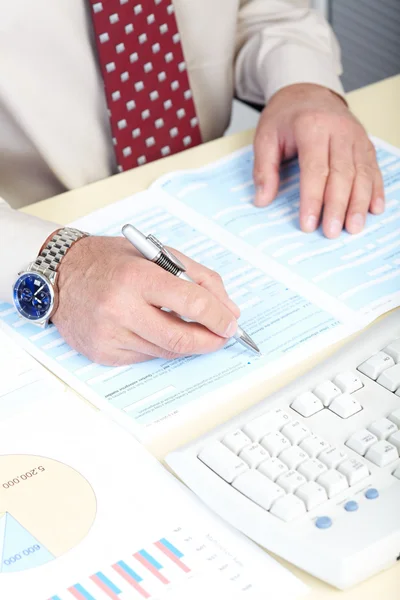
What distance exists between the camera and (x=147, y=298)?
0.78 m

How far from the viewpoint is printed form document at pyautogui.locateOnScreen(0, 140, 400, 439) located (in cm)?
76

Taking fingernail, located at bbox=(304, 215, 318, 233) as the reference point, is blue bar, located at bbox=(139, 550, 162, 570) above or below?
above

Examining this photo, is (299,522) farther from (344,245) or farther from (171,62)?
(171,62)

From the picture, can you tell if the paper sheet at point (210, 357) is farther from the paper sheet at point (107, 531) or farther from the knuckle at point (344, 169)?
the knuckle at point (344, 169)

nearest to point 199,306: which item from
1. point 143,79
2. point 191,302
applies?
point 191,302

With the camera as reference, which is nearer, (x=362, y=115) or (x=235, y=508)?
(x=235, y=508)

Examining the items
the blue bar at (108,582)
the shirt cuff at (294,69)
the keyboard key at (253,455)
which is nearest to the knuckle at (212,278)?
the keyboard key at (253,455)

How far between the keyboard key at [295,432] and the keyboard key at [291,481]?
3 centimetres

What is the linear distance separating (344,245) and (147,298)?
286 millimetres

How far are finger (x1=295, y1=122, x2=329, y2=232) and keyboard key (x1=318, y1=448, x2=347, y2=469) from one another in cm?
41

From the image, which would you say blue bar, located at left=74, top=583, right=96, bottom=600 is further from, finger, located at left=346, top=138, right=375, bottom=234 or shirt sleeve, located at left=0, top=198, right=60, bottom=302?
finger, located at left=346, top=138, right=375, bottom=234

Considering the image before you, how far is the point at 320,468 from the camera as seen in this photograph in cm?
61

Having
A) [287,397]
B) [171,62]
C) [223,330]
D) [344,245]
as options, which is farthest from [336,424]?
[171,62]

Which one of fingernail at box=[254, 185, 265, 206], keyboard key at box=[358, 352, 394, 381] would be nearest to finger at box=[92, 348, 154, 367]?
keyboard key at box=[358, 352, 394, 381]
